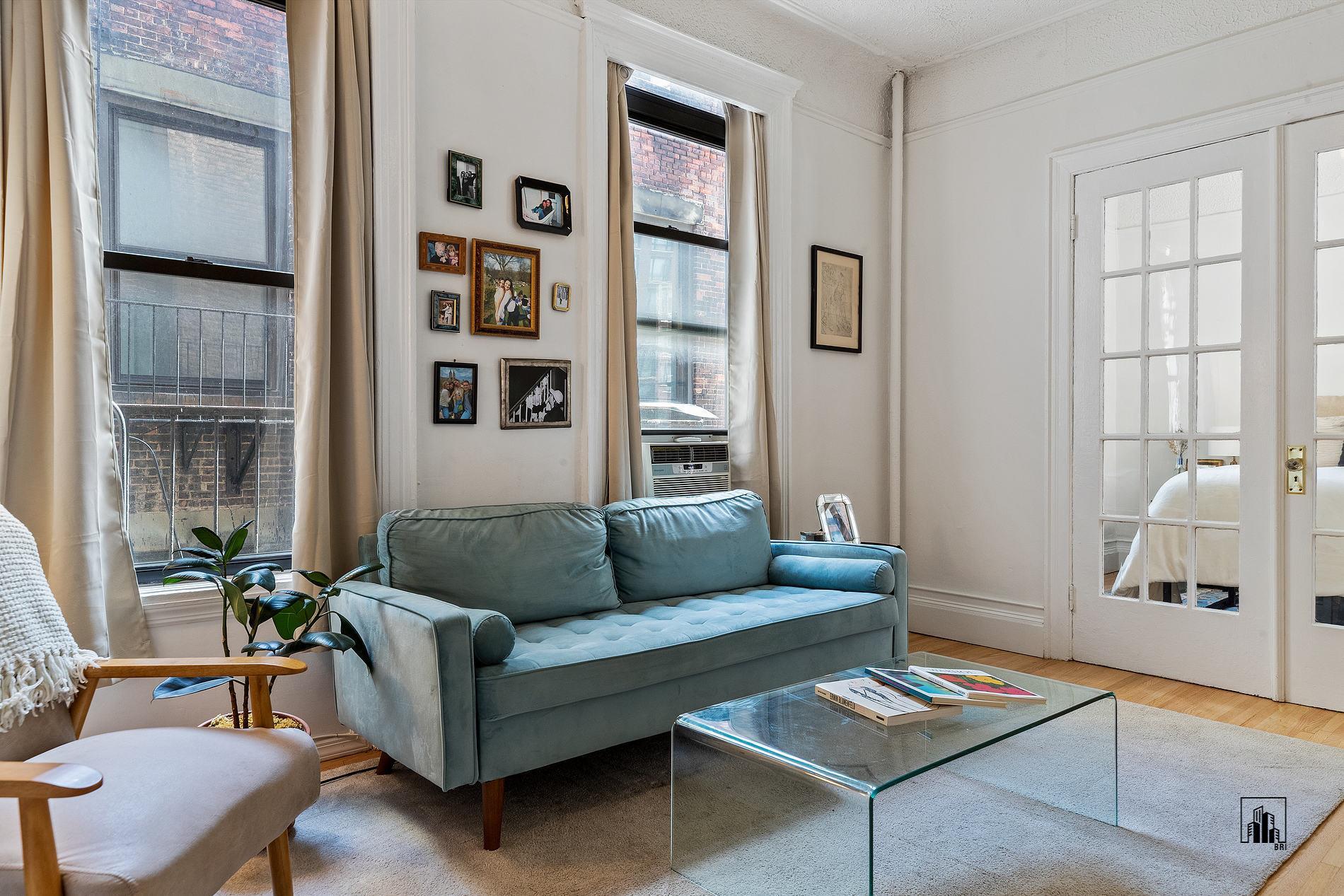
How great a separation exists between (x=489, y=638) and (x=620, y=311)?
1662 mm

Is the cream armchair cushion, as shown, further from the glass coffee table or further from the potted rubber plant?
the glass coffee table

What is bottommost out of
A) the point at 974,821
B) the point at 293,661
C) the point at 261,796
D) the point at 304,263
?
the point at 974,821

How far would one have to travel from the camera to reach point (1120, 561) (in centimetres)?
380

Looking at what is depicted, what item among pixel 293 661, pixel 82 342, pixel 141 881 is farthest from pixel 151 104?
pixel 141 881

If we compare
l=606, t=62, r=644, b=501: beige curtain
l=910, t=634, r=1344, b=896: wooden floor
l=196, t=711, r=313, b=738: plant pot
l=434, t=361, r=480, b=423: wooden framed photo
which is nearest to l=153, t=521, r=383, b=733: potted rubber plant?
l=196, t=711, r=313, b=738: plant pot

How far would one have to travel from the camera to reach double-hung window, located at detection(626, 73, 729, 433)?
12.3 feet

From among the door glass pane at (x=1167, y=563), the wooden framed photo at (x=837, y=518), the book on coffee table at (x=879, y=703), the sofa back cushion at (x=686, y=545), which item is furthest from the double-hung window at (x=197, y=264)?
the door glass pane at (x=1167, y=563)

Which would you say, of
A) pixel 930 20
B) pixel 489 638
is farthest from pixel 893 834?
pixel 930 20

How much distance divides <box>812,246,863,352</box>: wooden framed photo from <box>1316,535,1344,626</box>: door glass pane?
2136mm

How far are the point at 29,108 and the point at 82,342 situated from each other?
60 centimetres

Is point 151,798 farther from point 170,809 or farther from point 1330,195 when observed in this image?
point 1330,195

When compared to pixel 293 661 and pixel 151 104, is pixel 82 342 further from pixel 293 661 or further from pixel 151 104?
pixel 293 661

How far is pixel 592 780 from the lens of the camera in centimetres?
255

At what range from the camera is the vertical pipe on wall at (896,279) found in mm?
4559
